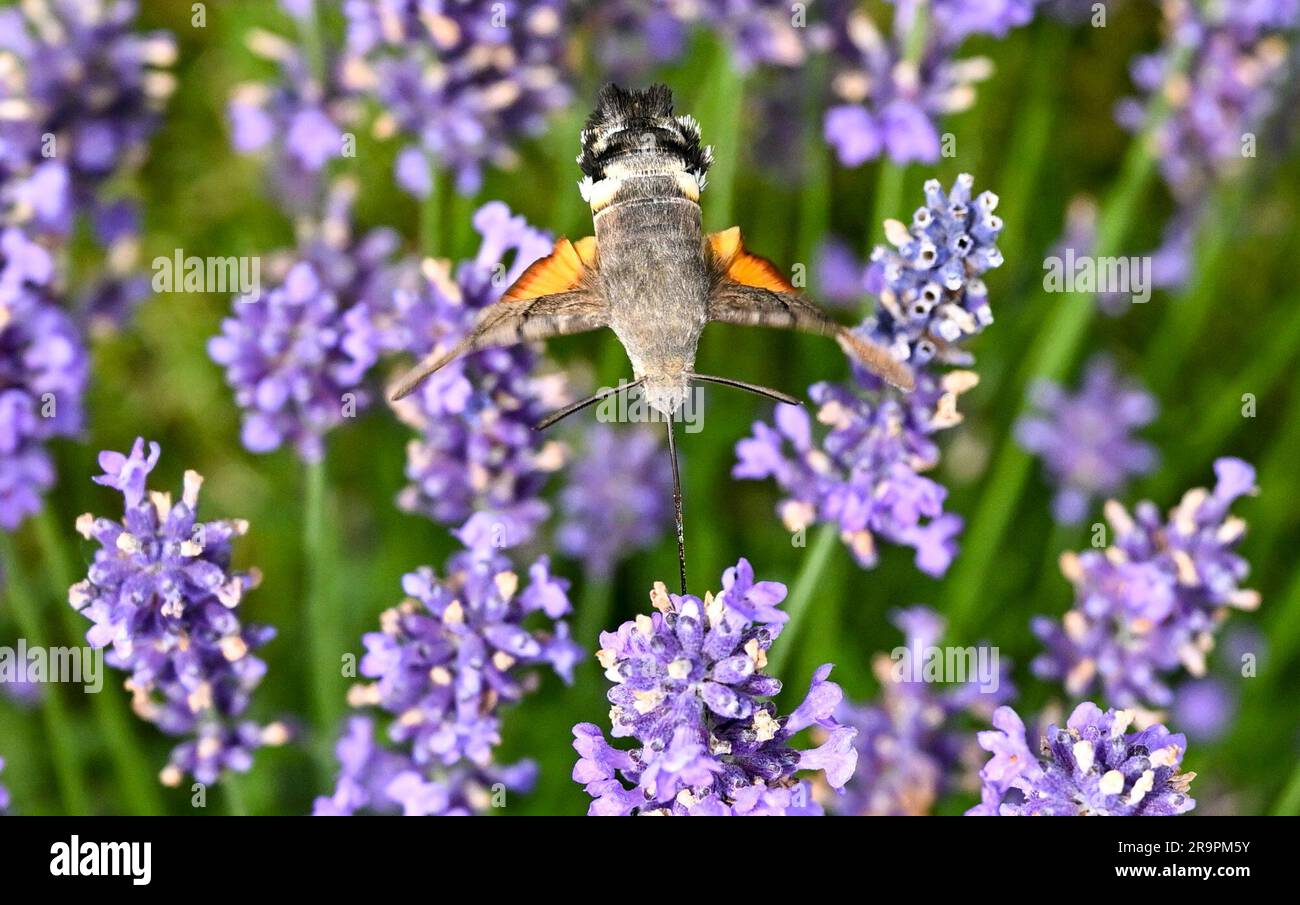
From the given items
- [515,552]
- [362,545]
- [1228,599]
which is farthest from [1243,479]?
[362,545]

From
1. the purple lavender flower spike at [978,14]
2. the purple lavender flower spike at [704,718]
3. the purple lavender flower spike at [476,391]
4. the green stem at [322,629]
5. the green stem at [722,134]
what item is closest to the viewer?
the purple lavender flower spike at [704,718]

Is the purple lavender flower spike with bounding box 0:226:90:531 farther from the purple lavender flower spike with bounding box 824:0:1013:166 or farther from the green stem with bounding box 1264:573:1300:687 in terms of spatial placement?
the green stem with bounding box 1264:573:1300:687


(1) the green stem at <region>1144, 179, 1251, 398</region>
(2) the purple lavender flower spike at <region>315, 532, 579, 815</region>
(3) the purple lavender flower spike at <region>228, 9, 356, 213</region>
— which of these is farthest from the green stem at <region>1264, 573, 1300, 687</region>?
(3) the purple lavender flower spike at <region>228, 9, 356, 213</region>

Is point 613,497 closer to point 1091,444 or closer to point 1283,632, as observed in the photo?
point 1091,444

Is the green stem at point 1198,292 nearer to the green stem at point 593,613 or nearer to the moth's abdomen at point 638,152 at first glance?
the green stem at point 593,613

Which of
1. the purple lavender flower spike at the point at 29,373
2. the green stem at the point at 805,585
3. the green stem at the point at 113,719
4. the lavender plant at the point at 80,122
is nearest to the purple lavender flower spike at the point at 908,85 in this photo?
the green stem at the point at 805,585
